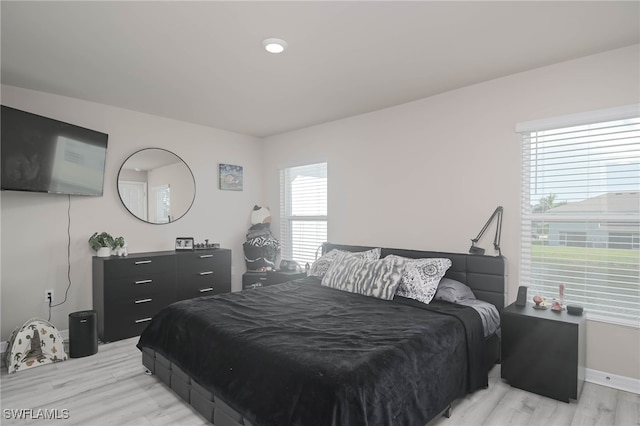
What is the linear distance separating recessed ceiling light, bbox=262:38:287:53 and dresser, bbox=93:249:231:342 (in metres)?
2.60

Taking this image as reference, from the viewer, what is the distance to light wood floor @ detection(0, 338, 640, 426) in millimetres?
2137

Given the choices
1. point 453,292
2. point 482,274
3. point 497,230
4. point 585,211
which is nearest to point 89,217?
point 453,292

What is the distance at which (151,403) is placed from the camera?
234cm

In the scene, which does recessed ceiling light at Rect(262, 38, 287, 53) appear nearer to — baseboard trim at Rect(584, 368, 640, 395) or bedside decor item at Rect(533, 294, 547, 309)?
bedside decor item at Rect(533, 294, 547, 309)

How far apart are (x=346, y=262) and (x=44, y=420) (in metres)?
2.52

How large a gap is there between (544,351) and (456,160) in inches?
71.2

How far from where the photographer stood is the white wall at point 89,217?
130 inches

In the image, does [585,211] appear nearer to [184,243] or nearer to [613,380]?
[613,380]

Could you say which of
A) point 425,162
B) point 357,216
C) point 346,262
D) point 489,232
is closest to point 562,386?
point 489,232

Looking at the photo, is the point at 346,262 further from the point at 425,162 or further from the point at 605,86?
the point at 605,86

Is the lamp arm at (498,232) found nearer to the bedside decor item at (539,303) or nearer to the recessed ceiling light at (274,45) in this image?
the bedside decor item at (539,303)

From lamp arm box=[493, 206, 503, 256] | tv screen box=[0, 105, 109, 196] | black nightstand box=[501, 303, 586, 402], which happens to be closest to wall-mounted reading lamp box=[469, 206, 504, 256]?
lamp arm box=[493, 206, 503, 256]

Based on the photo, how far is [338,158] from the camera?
14.6 feet

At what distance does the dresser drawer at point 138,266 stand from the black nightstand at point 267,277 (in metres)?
1.13
